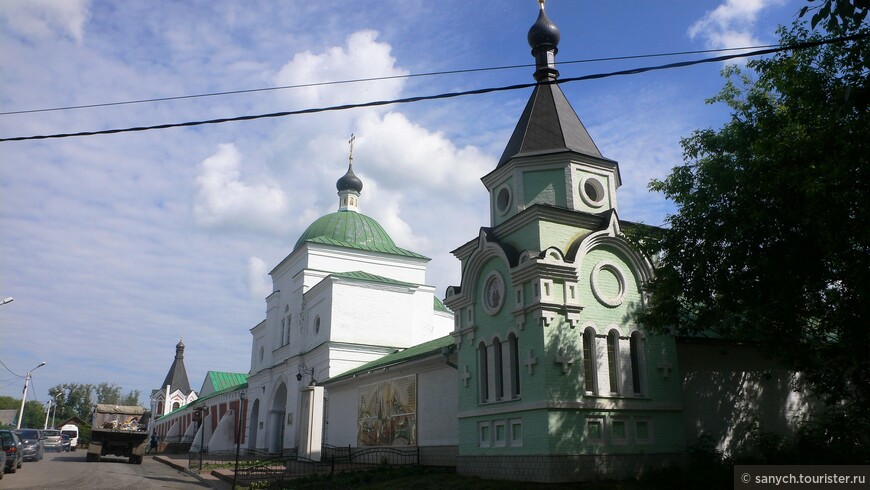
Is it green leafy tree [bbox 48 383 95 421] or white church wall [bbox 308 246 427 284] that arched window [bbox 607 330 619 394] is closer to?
white church wall [bbox 308 246 427 284]

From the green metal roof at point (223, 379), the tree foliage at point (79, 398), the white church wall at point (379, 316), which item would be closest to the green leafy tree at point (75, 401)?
the tree foliage at point (79, 398)

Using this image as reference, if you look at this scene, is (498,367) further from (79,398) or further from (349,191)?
(79,398)

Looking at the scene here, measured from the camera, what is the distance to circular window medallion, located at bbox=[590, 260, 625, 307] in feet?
50.1

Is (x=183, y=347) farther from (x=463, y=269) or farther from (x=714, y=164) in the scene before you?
(x=714, y=164)

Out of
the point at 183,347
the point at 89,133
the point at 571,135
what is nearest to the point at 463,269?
the point at 571,135

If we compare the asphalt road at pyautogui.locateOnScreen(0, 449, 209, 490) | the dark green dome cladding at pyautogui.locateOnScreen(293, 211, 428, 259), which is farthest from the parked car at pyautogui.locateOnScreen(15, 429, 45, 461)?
the dark green dome cladding at pyautogui.locateOnScreen(293, 211, 428, 259)

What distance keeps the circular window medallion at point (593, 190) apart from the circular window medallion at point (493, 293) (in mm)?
3098

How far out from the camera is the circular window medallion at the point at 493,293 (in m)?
15.9

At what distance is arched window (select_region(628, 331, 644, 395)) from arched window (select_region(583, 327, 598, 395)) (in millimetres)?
1105

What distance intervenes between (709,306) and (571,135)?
607 cm

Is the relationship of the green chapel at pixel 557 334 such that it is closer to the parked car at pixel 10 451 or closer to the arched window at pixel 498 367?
the arched window at pixel 498 367

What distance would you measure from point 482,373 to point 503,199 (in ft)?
15.2

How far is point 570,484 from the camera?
1317 cm

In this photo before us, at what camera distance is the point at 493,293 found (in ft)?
53.8
